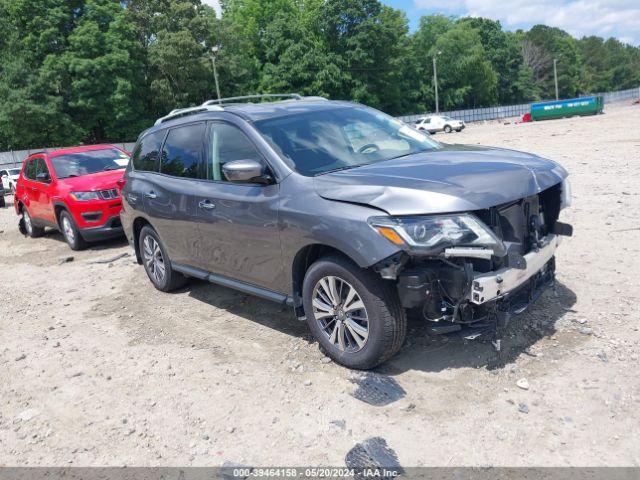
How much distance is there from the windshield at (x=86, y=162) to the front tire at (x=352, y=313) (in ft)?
24.4

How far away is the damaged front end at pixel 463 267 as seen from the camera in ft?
11.1

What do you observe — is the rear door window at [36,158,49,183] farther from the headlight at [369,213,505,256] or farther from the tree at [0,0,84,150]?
the tree at [0,0,84,150]

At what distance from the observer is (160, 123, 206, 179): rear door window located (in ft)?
16.9

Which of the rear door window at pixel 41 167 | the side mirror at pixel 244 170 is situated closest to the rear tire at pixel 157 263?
the side mirror at pixel 244 170

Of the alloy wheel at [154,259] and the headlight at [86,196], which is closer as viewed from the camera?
the alloy wheel at [154,259]

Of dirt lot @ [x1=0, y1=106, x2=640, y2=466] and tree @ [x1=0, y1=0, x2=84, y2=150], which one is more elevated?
tree @ [x1=0, y1=0, x2=84, y2=150]

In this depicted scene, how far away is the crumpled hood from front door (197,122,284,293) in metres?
0.59

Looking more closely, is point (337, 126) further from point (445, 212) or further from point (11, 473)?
point (11, 473)

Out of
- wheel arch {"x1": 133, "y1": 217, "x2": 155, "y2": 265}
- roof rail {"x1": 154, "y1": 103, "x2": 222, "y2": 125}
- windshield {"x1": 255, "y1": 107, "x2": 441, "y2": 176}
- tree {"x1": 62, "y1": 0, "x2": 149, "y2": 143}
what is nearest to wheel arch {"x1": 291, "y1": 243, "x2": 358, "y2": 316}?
windshield {"x1": 255, "y1": 107, "x2": 441, "y2": 176}

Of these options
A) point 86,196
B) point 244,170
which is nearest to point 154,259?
point 244,170

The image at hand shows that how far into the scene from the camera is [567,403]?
334 cm

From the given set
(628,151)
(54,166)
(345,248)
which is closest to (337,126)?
(345,248)

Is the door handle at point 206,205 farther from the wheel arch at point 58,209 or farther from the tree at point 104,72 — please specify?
the tree at point 104,72

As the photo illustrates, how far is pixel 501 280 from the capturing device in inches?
136
